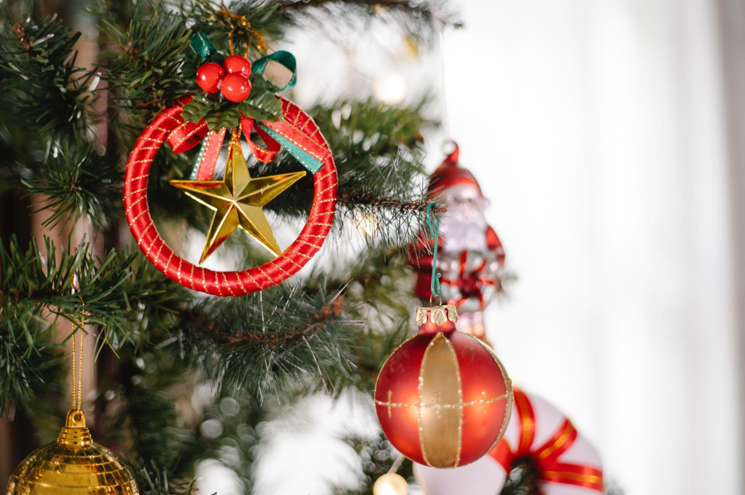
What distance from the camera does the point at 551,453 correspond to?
2.12 ft

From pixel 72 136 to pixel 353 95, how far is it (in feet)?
1.00

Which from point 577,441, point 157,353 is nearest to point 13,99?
point 157,353

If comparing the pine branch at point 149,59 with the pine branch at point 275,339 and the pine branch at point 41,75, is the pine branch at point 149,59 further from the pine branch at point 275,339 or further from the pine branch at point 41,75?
the pine branch at point 275,339

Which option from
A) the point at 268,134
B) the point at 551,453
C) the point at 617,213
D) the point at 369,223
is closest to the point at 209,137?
the point at 268,134

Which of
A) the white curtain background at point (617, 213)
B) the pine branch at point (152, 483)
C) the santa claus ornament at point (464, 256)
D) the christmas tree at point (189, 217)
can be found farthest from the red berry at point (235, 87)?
the white curtain background at point (617, 213)

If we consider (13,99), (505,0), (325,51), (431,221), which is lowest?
(431,221)

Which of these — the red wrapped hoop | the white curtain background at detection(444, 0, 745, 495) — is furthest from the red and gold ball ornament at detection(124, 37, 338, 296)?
the white curtain background at detection(444, 0, 745, 495)

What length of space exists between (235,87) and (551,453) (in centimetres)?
51

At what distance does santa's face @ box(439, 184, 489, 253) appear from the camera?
23.5 inches

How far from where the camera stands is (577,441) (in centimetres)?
65

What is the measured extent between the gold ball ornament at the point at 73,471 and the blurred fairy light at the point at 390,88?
0.49 metres

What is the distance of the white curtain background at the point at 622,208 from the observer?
103cm

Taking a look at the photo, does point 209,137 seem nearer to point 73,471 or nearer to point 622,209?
point 73,471

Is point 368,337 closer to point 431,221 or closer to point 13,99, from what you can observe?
point 431,221
